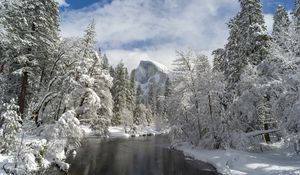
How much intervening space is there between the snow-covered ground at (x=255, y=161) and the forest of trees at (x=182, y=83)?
1.87 metres

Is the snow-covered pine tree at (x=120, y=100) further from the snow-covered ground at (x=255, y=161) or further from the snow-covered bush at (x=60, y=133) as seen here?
the snow-covered bush at (x=60, y=133)

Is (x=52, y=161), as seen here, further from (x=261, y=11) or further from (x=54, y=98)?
(x=261, y=11)

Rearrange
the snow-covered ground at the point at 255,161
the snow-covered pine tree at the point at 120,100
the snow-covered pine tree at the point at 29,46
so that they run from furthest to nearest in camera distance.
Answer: the snow-covered pine tree at the point at 120,100
the snow-covered pine tree at the point at 29,46
the snow-covered ground at the point at 255,161

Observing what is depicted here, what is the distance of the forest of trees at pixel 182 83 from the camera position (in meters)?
20.8

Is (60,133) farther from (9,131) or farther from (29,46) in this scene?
(29,46)

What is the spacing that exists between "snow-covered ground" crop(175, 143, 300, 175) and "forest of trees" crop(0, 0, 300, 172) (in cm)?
187

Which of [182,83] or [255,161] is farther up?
[182,83]

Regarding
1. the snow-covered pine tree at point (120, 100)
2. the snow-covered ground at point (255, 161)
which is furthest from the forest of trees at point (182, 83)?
the snow-covered pine tree at point (120, 100)

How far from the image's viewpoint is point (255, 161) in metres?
21.2

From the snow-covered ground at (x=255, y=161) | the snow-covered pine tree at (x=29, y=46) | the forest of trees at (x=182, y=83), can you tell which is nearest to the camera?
the snow-covered ground at (x=255, y=161)

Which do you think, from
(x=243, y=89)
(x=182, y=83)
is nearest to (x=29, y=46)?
(x=182, y=83)

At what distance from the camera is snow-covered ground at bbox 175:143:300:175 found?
60.0 feet

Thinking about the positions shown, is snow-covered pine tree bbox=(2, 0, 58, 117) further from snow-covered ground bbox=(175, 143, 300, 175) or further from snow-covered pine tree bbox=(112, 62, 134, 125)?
snow-covered pine tree bbox=(112, 62, 134, 125)

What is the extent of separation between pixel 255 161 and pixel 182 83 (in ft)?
52.3
